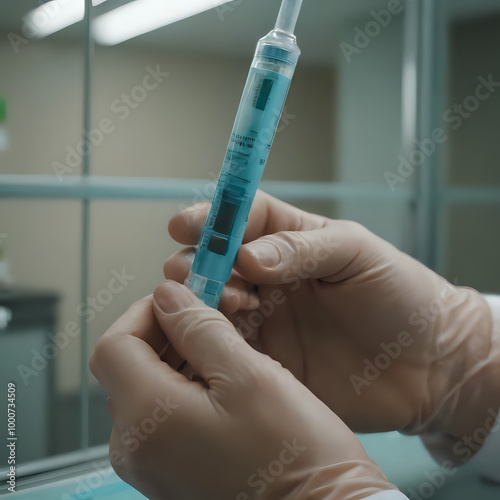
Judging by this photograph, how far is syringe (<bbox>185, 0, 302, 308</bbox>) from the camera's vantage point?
21.6 inches

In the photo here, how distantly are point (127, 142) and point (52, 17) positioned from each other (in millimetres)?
272

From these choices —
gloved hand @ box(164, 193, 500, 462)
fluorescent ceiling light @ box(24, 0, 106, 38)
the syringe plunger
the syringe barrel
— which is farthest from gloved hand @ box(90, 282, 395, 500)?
fluorescent ceiling light @ box(24, 0, 106, 38)

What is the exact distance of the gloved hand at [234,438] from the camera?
50 centimetres

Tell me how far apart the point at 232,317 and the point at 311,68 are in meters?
0.99

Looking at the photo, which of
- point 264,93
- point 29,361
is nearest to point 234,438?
point 264,93

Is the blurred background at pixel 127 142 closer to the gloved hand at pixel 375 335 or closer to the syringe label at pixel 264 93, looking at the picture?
the gloved hand at pixel 375 335

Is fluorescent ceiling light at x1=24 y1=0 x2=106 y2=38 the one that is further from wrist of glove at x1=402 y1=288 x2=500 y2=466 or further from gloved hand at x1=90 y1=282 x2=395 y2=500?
wrist of glove at x1=402 y1=288 x2=500 y2=466

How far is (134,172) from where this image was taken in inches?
45.2

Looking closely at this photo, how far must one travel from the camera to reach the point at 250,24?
4.37 ft

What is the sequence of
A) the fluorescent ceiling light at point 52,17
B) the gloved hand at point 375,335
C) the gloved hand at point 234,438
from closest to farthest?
the gloved hand at point 234,438, the gloved hand at point 375,335, the fluorescent ceiling light at point 52,17

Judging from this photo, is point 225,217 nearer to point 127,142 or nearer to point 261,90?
point 261,90

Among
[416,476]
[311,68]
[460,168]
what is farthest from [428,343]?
[460,168]

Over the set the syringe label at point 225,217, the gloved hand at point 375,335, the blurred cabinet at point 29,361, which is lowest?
the blurred cabinet at point 29,361

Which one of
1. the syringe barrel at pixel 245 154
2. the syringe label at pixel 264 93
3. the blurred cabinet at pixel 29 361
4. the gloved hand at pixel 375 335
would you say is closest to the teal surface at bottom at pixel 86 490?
the blurred cabinet at pixel 29 361
